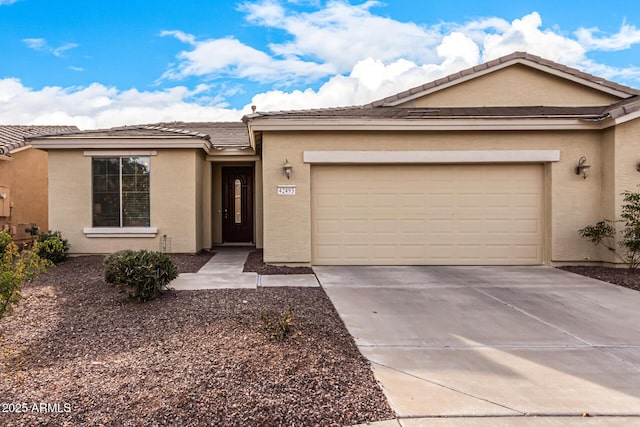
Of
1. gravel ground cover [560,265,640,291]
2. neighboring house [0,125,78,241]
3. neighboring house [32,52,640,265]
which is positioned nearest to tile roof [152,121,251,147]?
neighboring house [32,52,640,265]

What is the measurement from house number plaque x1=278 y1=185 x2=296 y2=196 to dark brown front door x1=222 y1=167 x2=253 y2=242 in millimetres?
4442

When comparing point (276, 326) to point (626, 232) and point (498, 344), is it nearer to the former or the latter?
point (498, 344)

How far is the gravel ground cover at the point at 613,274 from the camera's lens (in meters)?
7.30

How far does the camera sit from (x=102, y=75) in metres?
15.8

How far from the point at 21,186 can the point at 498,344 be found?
575 inches

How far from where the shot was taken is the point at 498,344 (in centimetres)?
423

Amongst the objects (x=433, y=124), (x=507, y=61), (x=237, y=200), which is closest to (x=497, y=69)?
(x=507, y=61)

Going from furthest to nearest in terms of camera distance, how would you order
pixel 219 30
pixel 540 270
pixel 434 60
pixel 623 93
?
pixel 434 60
pixel 219 30
pixel 623 93
pixel 540 270

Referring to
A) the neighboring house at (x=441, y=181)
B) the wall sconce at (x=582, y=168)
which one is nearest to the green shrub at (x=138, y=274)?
the neighboring house at (x=441, y=181)

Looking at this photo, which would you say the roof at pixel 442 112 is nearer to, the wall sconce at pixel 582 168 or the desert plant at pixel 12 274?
the wall sconce at pixel 582 168

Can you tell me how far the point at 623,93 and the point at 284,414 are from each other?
1204 centimetres

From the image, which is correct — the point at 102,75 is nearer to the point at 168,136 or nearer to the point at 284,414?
the point at 168,136

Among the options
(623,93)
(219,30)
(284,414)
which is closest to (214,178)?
(219,30)

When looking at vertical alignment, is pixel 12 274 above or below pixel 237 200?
below
